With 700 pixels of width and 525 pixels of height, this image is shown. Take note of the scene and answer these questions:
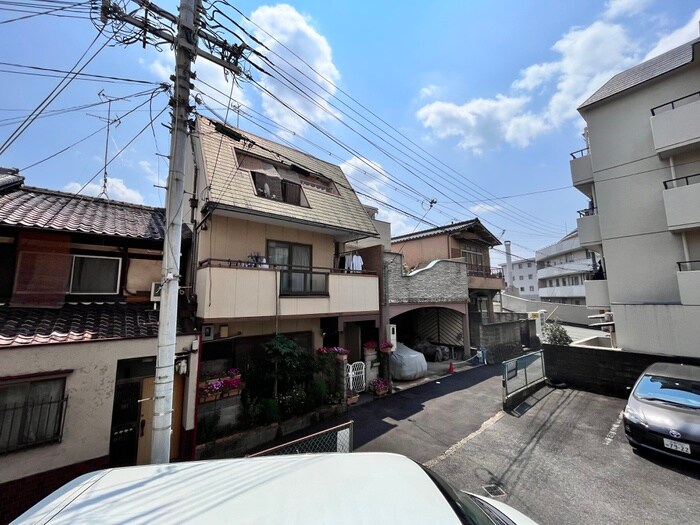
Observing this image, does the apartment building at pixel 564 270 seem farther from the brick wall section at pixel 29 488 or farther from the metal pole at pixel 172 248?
the brick wall section at pixel 29 488

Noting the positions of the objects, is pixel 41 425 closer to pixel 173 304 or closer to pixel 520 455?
pixel 173 304

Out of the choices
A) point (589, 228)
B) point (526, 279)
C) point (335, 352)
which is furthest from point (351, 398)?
point (526, 279)

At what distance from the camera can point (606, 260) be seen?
1105 centimetres

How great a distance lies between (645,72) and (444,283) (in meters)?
11.3

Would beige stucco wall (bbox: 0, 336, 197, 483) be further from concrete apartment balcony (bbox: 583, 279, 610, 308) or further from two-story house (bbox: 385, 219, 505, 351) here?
concrete apartment balcony (bbox: 583, 279, 610, 308)

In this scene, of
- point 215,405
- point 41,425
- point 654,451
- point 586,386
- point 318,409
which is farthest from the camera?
point 586,386

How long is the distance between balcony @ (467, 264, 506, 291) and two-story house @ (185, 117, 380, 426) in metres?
8.41

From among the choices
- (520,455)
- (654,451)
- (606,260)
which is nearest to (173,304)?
(520,455)

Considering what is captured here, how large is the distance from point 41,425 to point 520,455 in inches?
342

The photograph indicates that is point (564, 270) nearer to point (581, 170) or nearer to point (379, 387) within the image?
point (581, 170)

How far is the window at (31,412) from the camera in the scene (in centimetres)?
416

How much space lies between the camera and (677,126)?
949 cm

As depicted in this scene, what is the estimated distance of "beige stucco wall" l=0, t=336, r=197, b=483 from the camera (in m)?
4.12

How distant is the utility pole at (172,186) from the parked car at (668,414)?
8.64 meters
